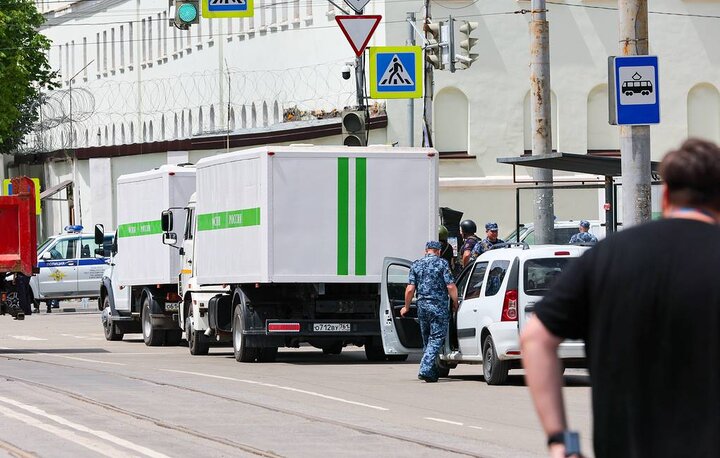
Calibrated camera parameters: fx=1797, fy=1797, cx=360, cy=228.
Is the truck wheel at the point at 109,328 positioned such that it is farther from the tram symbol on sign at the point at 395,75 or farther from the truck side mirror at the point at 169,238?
the tram symbol on sign at the point at 395,75

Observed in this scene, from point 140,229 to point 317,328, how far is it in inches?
321

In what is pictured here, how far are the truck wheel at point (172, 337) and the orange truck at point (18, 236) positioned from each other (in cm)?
510

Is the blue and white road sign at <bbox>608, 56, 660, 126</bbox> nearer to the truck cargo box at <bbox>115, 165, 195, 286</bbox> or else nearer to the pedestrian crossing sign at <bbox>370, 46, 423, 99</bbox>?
the pedestrian crossing sign at <bbox>370, 46, 423, 99</bbox>

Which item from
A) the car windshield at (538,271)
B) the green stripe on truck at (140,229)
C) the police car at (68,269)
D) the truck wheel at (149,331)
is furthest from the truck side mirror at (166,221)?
the police car at (68,269)

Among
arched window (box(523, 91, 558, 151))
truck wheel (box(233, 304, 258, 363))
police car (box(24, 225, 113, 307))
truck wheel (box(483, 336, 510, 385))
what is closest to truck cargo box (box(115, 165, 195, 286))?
truck wheel (box(233, 304, 258, 363))

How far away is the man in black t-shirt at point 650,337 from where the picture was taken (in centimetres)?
457

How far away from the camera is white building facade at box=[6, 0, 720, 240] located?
48.5 metres

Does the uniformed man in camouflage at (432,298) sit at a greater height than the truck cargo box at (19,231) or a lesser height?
lesser

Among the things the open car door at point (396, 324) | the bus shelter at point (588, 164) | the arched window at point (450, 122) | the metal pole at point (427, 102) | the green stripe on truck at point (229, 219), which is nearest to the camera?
the open car door at point (396, 324)

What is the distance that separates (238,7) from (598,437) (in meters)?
22.1

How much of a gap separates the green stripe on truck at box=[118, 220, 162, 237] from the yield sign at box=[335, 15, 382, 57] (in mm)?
4592

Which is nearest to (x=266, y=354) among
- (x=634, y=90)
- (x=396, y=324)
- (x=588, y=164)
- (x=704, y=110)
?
(x=396, y=324)

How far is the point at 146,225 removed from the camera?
29.8m

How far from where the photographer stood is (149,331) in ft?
97.1
